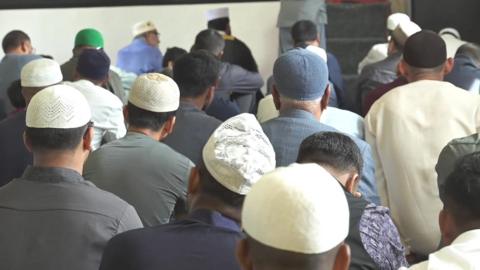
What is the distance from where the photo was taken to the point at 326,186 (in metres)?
1.36

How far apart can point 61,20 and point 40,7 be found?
0.22 m

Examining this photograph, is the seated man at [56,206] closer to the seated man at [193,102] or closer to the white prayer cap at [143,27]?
the seated man at [193,102]

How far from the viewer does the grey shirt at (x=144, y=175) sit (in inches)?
109

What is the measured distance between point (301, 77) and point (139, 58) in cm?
481

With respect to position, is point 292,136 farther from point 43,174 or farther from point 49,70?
point 49,70

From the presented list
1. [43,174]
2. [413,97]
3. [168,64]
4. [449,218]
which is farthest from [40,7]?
[449,218]

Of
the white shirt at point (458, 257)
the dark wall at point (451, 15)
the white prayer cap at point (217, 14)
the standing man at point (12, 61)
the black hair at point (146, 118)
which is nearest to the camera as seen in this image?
the white shirt at point (458, 257)

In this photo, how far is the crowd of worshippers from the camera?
1.38 meters

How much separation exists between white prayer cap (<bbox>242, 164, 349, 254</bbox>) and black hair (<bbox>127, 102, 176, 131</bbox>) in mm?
1672

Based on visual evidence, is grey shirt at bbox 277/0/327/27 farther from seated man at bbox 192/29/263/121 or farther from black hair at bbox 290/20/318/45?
seated man at bbox 192/29/263/121

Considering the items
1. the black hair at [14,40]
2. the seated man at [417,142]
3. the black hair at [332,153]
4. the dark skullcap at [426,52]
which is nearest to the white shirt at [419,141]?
the seated man at [417,142]

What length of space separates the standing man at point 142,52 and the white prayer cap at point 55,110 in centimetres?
510

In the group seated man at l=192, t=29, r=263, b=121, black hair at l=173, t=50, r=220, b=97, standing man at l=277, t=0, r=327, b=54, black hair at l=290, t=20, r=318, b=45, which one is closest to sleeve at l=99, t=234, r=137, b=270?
black hair at l=173, t=50, r=220, b=97

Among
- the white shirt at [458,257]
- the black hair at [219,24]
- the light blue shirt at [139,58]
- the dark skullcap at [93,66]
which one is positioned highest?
the white shirt at [458,257]
